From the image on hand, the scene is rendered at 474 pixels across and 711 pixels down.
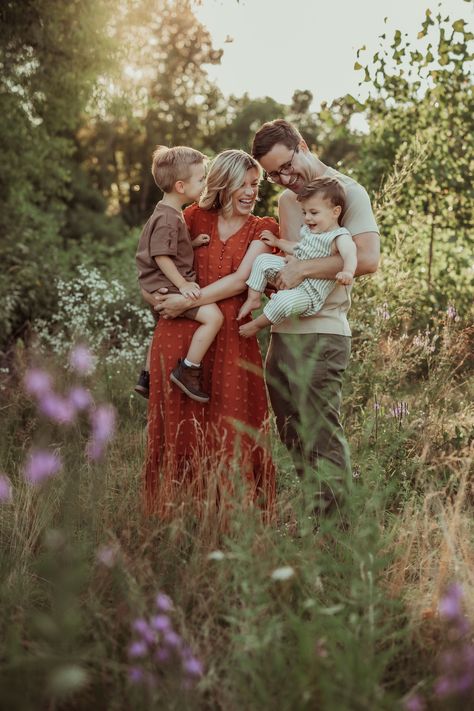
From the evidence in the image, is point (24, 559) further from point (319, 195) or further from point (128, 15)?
point (128, 15)

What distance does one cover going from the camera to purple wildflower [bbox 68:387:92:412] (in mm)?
6062

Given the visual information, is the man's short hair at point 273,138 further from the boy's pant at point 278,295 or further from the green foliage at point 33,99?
the green foliage at point 33,99

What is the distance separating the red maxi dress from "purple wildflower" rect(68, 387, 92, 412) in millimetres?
2289

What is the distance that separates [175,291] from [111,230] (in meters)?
20.0

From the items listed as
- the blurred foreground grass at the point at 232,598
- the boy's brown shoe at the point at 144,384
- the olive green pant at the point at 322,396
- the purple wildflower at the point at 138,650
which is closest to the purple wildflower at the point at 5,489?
the blurred foreground grass at the point at 232,598

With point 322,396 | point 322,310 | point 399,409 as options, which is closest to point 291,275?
point 322,310

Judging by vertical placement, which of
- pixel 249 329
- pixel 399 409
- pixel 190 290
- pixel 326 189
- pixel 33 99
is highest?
pixel 33 99

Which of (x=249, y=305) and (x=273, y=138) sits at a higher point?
(x=273, y=138)

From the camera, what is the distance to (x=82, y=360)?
6496 mm

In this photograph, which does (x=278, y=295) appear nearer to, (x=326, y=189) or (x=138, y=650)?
(x=326, y=189)

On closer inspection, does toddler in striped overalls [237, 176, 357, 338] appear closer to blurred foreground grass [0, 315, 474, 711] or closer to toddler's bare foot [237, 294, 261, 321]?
toddler's bare foot [237, 294, 261, 321]

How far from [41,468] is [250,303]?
139 cm

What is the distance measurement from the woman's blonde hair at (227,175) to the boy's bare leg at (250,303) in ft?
1.42

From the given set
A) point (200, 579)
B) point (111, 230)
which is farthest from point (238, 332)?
point (111, 230)
